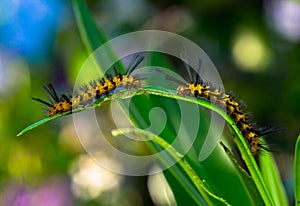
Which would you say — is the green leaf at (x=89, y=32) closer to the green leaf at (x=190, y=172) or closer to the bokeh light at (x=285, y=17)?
the green leaf at (x=190, y=172)

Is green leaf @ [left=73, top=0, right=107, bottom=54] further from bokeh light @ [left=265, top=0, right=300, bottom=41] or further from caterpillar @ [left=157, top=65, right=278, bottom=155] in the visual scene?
bokeh light @ [left=265, top=0, right=300, bottom=41]

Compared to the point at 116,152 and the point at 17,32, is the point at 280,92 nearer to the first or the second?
the point at 116,152

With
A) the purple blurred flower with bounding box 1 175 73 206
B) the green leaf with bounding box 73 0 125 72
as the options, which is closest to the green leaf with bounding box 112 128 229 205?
the green leaf with bounding box 73 0 125 72

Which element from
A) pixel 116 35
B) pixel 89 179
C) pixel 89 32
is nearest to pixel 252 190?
pixel 89 32

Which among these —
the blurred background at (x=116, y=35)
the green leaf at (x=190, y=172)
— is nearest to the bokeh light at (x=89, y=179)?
the blurred background at (x=116, y=35)

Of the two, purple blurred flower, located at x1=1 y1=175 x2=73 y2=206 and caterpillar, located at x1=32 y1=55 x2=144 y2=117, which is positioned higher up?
caterpillar, located at x1=32 y1=55 x2=144 y2=117

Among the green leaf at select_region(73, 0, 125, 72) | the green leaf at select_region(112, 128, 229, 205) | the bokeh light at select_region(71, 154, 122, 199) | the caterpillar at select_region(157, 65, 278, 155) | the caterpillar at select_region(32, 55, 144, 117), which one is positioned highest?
the green leaf at select_region(73, 0, 125, 72)

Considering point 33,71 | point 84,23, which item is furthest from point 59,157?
point 84,23
